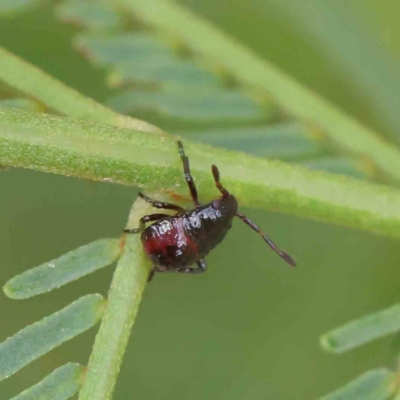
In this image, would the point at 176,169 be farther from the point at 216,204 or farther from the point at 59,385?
the point at 59,385

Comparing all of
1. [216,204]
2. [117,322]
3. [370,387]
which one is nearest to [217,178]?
[216,204]

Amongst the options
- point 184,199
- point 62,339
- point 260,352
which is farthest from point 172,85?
A: point 260,352

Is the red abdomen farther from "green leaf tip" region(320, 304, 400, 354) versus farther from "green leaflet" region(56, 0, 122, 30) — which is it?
"green leaflet" region(56, 0, 122, 30)

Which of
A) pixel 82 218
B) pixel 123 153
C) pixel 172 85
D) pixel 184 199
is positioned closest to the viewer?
pixel 123 153

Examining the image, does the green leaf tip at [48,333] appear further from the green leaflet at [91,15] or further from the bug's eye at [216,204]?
the green leaflet at [91,15]

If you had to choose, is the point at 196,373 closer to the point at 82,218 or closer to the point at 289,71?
the point at 82,218

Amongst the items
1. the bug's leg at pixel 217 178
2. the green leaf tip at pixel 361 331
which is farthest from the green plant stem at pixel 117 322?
the green leaf tip at pixel 361 331
